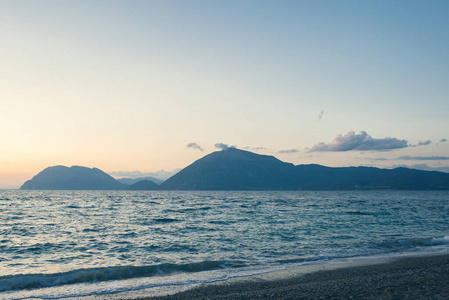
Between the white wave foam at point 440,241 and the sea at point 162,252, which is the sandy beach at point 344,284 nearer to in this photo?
the sea at point 162,252

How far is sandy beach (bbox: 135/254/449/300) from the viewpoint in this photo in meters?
14.4

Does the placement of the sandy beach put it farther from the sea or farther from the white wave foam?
the white wave foam

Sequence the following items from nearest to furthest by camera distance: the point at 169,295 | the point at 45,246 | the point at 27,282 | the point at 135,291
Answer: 1. the point at 169,295
2. the point at 135,291
3. the point at 27,282
4. the point at 45,246

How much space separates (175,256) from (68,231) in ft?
64.1

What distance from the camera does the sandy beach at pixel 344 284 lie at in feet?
47.1

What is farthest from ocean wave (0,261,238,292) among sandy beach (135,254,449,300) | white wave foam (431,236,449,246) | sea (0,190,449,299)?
white wave foam (431,236,449,246)

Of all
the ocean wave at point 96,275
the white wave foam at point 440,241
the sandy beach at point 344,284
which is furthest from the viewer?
the white wave foam at point 440,241

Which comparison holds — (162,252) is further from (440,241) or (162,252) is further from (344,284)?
(440,241)

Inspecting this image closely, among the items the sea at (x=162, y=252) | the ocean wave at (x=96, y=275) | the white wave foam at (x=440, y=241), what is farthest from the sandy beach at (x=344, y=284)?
the white wave foam at (x=440, y=241)

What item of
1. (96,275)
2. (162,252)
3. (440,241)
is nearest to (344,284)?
(96,275)

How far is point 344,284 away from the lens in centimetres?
1630

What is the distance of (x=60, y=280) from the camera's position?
1875 cm

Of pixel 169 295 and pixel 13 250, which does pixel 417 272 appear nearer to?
pixel 169 295

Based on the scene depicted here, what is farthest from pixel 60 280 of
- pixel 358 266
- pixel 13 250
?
pixel 358 266
